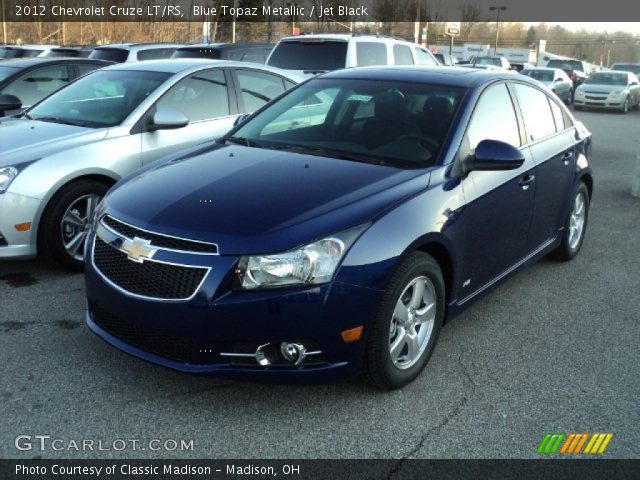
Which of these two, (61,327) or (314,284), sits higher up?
(314,284)

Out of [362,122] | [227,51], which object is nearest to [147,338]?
[362,122]

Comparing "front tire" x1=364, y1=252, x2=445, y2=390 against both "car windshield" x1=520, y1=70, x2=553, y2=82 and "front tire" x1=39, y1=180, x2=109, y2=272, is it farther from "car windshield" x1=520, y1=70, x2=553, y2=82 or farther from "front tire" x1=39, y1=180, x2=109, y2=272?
"car windshield" x1=520, y1=70, x2=553, y2=82

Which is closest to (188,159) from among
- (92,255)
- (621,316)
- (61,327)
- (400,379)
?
(92,255)

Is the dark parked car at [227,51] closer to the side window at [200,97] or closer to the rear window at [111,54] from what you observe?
the rear window at [111,54]

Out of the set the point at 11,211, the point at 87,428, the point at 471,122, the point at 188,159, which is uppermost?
the point at 471,122

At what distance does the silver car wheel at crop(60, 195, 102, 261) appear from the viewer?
5168 mm

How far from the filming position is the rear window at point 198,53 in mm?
12098

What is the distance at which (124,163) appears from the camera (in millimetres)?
5469

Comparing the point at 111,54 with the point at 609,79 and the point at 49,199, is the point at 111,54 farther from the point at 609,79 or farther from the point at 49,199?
the point at 609,79

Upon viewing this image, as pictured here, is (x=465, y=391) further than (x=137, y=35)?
No

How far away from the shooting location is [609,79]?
25.2m

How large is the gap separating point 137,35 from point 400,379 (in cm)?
3637

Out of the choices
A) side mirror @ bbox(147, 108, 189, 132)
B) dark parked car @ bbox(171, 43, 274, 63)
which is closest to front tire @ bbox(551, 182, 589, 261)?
side mirror @ bbox(147, 108, 189, 132)

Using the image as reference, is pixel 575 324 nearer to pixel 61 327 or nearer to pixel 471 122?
pixel 471 122
